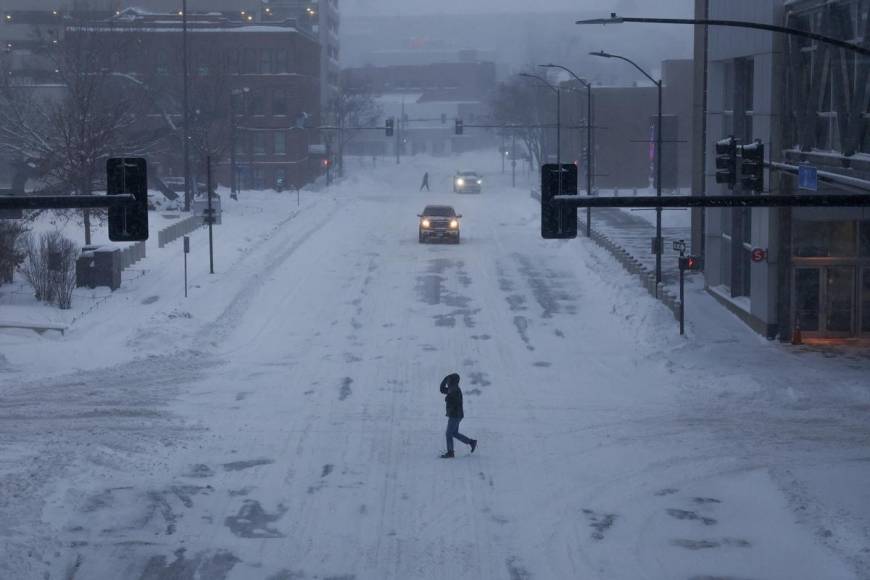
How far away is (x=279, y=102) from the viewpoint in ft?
286

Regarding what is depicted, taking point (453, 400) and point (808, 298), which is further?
point (808, 298)

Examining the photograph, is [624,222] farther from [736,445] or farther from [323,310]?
[736,445]

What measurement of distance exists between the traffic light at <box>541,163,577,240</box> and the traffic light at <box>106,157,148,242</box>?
4.53m

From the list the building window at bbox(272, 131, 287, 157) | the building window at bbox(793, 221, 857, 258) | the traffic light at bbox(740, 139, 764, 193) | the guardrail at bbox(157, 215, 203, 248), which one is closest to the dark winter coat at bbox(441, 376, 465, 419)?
the traffic light at bbox(740, 139, 764, 193)

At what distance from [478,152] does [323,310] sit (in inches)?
4733

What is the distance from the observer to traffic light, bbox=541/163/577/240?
1429 cm

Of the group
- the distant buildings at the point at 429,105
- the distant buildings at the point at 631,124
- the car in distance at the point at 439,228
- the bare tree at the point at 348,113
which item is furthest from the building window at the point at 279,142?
the car in distance at the point at 439,228

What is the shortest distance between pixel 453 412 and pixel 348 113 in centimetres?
10498

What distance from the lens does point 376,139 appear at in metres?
153

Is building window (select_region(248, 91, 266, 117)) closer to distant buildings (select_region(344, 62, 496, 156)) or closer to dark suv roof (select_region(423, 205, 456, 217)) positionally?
dark suv roof (select_region(423, 205, 456, 217))

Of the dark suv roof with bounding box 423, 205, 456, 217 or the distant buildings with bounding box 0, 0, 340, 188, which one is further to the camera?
the distant buildings with bounding box 0, 0, 340, 188

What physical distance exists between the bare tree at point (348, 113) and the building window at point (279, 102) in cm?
967

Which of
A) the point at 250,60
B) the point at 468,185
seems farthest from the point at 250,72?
the point at 468,185

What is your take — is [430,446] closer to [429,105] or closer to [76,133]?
[76,133]
